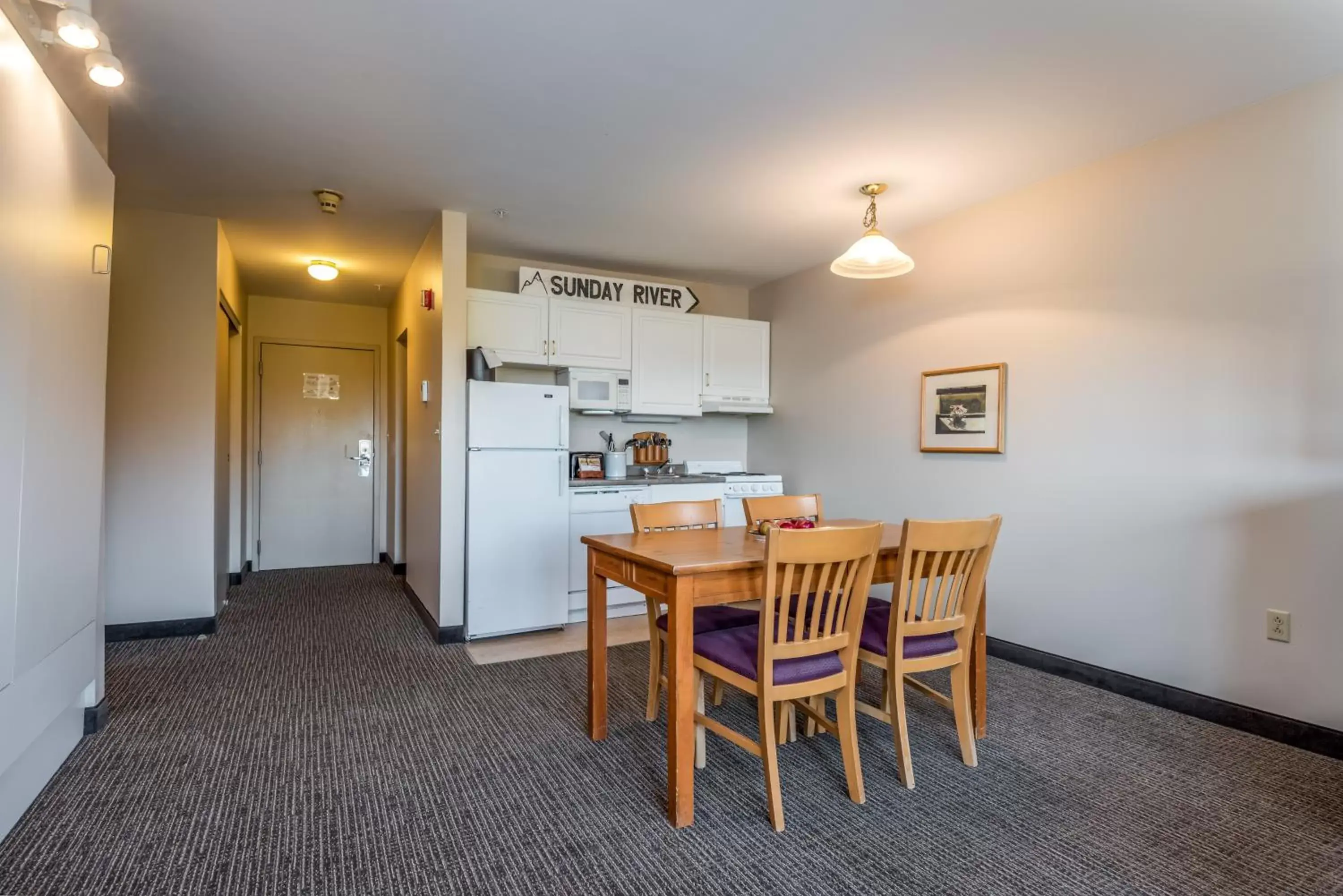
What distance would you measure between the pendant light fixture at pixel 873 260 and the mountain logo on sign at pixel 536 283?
2192 mm

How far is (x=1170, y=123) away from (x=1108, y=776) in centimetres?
260

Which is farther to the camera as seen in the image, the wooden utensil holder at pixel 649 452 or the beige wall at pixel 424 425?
the wooden utensil holder at pixel 649 452

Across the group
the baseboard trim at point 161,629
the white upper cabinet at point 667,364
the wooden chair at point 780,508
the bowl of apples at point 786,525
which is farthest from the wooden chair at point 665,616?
the baseboard trim at point 161,629

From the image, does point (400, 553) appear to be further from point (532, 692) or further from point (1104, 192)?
point (1104, 192)

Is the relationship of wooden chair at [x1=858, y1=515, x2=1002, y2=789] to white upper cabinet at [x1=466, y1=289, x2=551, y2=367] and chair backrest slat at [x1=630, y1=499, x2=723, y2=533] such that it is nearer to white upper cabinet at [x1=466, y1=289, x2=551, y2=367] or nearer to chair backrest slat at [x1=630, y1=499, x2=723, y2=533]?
chair backrest slat at [x1=630, y1=499, x2=723, y2=533]

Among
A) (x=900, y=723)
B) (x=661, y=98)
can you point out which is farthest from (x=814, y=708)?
(x=661, y=98)

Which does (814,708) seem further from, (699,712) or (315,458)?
(315,458)

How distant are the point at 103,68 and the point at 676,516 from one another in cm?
233

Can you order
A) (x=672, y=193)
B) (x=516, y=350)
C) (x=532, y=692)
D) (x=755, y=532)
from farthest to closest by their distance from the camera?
(x=516, y=350) < (x=672, y=193) < (x=532, y=692) < (x=755, y=532)

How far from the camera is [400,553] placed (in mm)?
5715

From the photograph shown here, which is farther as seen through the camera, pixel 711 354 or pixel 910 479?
pixel 711 354

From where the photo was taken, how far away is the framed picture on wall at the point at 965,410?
11.6 feet

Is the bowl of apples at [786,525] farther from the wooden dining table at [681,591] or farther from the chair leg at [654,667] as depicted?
the chair leg at [654,667]

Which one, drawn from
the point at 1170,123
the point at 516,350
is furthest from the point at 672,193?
the point at 1170,123
